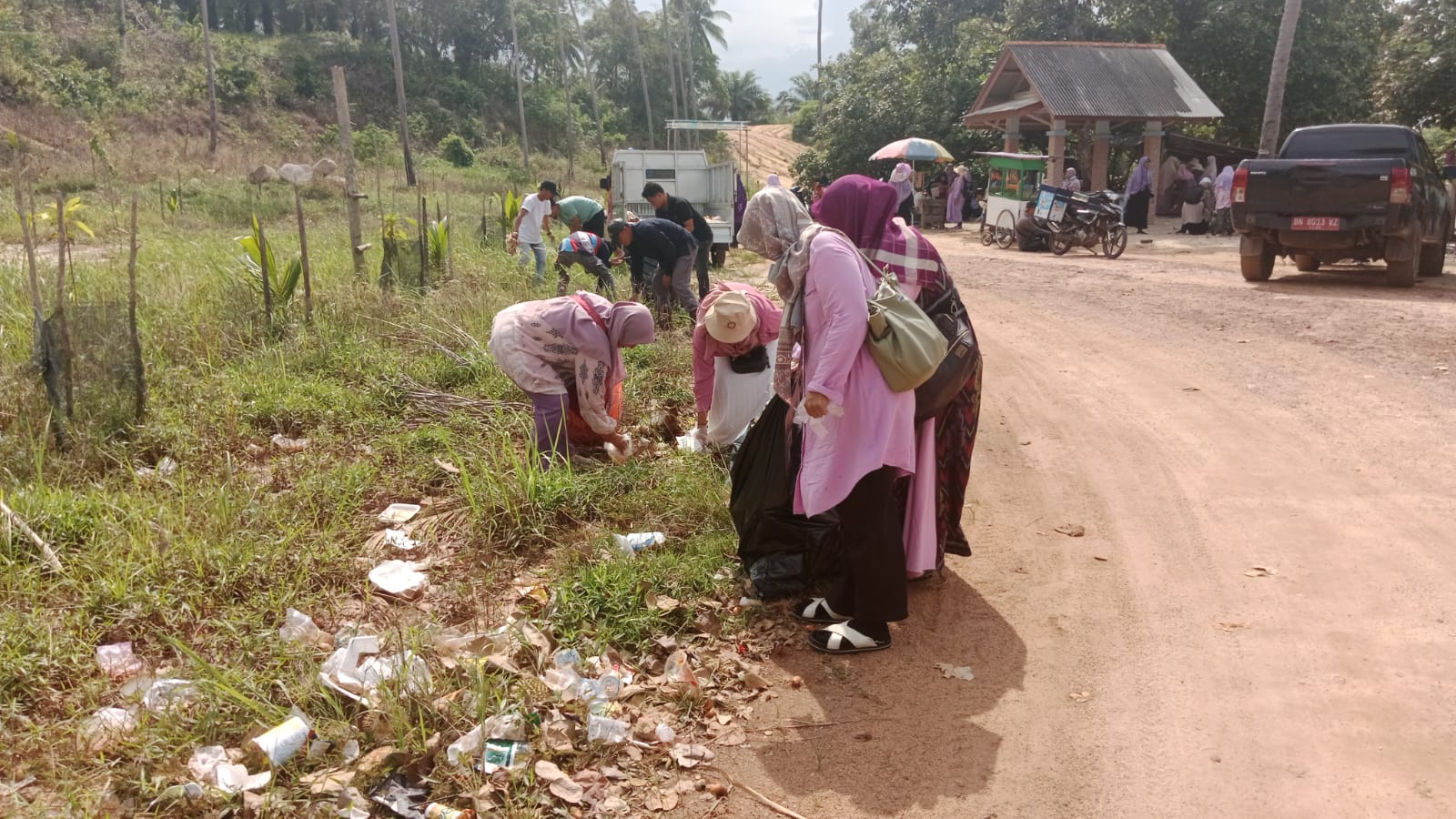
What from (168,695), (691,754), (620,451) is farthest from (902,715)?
(620,451)

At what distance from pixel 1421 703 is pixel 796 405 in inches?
85.6

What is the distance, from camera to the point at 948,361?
12.1 ft

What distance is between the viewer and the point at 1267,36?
78.9 ft

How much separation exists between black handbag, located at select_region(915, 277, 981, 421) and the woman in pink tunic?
0.54 ft

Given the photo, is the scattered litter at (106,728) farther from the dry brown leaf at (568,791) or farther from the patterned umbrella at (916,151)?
the patterned umbrella at (916,151)

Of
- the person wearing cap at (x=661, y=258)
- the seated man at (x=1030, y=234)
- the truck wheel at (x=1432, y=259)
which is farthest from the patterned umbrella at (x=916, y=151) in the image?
the person wearing cap at (x=661, y=258)

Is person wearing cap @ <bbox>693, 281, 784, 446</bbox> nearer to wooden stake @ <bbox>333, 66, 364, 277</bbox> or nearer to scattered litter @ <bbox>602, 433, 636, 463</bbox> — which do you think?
scattered litter @ <bbox>602, 433, 636, 463</bbox>

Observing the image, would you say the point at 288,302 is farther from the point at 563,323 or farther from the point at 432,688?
the point at 432,688

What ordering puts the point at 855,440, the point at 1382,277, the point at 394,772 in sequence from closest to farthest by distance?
the point at 394,772 < the point at 855,440 < the point at 1382,277

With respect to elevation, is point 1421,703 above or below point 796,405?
below

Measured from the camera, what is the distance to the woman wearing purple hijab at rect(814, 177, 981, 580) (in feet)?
12.0

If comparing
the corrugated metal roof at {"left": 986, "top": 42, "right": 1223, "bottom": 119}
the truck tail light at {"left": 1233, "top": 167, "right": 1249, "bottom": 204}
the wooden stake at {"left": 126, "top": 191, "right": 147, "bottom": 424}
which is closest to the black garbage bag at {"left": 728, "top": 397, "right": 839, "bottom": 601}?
the wooden stake at {"left": 126, "top": 191, "right": 147, "bottom": 424}

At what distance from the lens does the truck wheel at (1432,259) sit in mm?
11695

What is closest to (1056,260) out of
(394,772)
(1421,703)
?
(1421,703)
